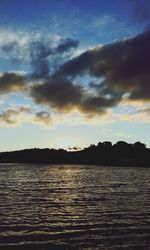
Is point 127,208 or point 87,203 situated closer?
point 127,208

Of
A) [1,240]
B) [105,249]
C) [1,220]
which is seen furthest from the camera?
[1,220]

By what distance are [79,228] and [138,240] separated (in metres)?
6.41

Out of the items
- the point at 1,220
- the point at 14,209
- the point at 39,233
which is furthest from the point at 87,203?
the point at 39,233

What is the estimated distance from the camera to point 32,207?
45312 mm

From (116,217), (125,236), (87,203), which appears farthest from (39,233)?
(87,203)

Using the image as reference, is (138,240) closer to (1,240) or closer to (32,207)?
(1,240)

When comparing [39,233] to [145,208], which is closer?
[39,233]

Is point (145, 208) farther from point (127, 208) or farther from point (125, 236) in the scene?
point (125, 236)

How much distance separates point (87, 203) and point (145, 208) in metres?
8.89

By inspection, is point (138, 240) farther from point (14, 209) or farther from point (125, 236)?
point (14, 209)

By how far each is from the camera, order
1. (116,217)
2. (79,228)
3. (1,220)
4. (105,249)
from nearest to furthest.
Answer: (105,249) < (79,228) < (1,220) < (116,217)

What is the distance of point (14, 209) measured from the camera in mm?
42719

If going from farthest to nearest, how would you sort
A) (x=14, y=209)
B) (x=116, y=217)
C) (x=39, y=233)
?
1. (x=14, y=209)
2. (x=116, y=217)
3. (x=39, y=233)

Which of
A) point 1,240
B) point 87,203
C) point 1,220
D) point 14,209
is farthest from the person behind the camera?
point 87,203
